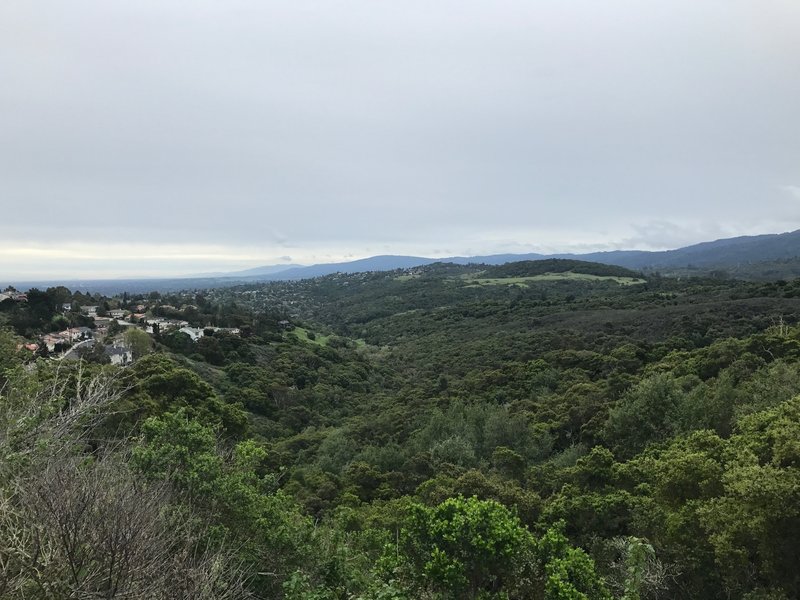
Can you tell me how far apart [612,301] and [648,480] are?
58.1m

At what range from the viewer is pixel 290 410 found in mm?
35875

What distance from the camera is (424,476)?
17.7 m

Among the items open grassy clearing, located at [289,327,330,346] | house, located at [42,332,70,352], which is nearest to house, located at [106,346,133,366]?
house, located at [42,332,70,352]

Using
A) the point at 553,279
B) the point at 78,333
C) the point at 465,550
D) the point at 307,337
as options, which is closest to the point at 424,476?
the point at 465,550

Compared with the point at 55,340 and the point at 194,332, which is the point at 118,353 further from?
the point at 194,332

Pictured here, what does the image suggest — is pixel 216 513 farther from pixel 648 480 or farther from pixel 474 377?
Result: pixel 474 377

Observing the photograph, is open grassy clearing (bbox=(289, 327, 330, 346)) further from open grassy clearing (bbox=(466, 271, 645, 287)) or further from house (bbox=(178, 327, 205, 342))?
open grassy clearing (bbox=(466, 271, 645, 287))

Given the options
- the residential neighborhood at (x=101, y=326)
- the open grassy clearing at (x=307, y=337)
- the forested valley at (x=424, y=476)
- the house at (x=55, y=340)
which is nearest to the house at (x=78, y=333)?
the residential neighborhood at (x=101, y=326)

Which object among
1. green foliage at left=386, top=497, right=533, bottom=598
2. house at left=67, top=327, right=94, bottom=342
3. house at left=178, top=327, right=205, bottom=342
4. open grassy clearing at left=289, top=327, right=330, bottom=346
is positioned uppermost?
green foliage at left=386, top=497, right=533, bottom=598

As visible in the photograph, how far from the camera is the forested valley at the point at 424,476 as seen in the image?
493 centimetres

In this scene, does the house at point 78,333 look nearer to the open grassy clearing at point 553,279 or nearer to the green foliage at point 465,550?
the green foliage at point 465,550

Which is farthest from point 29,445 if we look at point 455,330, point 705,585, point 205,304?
point 205,304

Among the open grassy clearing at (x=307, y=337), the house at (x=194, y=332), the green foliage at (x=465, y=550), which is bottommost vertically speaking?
the open grassy clearing at (x=307, y=337)

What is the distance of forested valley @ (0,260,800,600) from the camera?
194 inches
